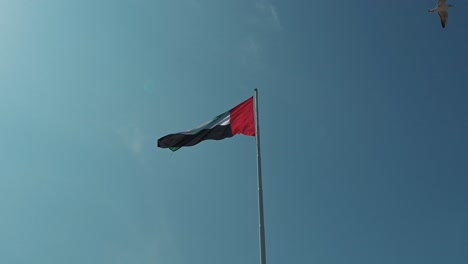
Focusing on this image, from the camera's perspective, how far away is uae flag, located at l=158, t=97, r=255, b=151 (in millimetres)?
20609

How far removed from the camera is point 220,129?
2095 cm

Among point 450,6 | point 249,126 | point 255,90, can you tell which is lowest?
point 249,126

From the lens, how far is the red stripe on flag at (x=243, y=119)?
21094mm

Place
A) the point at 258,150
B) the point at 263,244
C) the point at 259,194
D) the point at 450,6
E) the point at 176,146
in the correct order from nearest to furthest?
the point at 263,244
the point at 259,194
the point at 258,150
the point at 176,146
the point at 450,6

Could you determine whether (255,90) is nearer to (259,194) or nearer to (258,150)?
(258,150)

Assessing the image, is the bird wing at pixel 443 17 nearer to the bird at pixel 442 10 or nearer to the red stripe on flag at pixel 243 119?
the bird at pixel 442 10

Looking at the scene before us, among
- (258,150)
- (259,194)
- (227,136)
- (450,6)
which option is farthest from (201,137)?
(450,6)

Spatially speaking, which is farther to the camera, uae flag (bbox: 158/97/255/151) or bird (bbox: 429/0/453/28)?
bird (bbox: 429/0/453/28)

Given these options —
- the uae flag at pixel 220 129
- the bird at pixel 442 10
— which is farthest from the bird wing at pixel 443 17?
the uae flag at pixel 220 129

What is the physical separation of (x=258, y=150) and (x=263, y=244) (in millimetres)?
4691

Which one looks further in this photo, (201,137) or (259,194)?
(201,137)

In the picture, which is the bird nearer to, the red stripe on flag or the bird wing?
the bird wing

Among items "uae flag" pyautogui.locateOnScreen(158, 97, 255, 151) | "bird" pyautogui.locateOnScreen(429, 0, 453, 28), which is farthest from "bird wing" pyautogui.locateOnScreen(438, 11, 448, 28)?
"uae flag" pyautogui.locateOnScreen(158, 97, 255, 151)

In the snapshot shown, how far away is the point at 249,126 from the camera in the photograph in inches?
836
